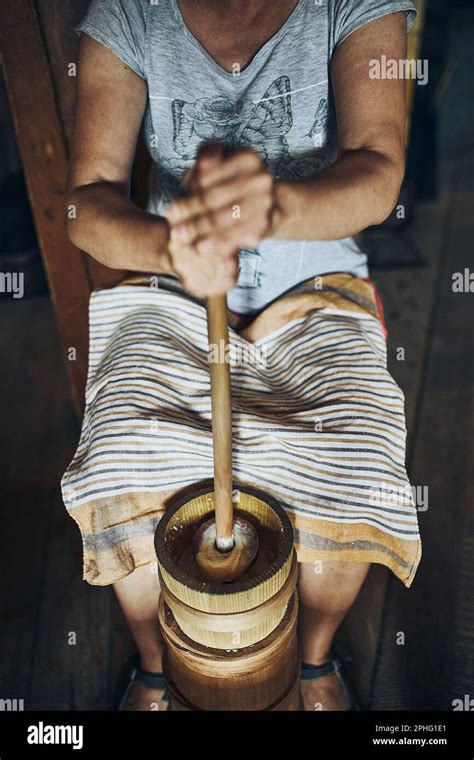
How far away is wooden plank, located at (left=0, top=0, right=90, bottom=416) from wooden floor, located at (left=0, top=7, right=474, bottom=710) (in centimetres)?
41

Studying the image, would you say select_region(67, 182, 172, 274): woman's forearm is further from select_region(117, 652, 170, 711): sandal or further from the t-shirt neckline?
select_region(117, 652, 170, 711): sandal

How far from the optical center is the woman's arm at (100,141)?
109 cm

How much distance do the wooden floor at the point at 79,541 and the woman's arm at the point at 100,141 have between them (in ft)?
2.78

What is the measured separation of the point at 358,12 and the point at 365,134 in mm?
191

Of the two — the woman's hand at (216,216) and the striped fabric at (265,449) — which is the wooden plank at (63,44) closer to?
the striped fabric at (265,449)

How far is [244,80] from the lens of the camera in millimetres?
1116

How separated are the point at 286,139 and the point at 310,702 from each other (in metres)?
1.06

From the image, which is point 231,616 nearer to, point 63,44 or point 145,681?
point 145,681

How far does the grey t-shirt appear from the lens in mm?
1088

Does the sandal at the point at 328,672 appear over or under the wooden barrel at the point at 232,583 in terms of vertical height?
under

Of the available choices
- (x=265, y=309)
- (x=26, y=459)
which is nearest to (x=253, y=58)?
(x=265, y=309)

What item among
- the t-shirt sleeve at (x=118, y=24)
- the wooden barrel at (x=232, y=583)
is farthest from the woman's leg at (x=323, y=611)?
the t-shirt sleeve at (x=118, y=24)

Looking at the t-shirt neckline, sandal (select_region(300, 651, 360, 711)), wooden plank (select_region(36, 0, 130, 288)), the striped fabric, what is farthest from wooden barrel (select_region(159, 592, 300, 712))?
the t-shirt neckline

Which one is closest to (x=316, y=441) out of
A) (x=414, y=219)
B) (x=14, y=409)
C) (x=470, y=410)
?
(x=470, y=410)
